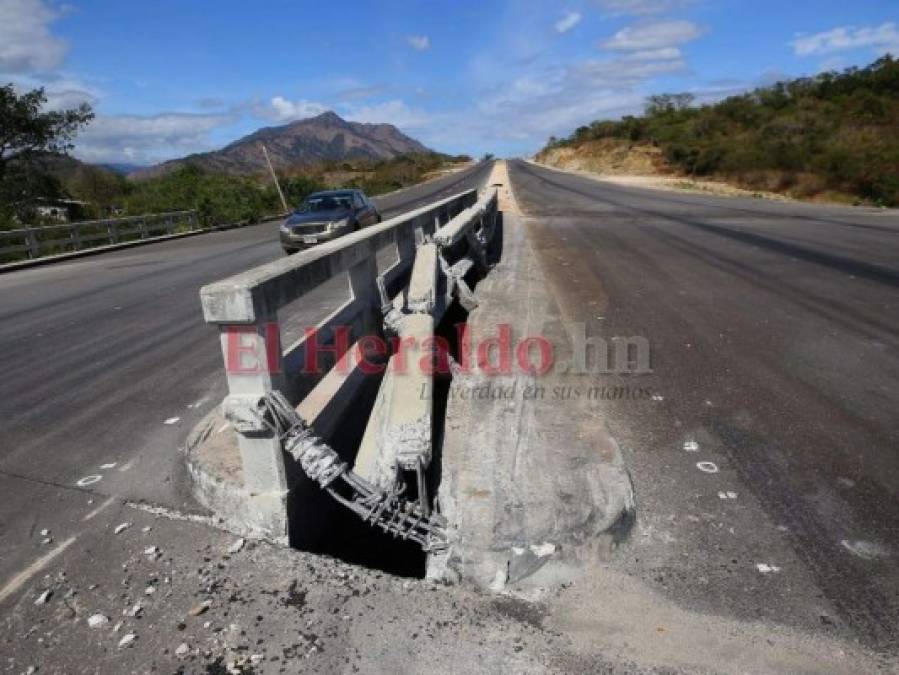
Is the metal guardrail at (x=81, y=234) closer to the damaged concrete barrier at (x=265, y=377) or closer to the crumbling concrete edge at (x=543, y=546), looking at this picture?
the damaged concrete barrier at (x=265, y=377)

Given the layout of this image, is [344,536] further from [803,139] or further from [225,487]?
[803,139]

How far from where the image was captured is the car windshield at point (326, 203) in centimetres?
1741

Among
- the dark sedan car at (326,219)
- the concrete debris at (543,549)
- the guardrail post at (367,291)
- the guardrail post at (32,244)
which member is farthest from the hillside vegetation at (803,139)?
the guardrail post at (32,244)

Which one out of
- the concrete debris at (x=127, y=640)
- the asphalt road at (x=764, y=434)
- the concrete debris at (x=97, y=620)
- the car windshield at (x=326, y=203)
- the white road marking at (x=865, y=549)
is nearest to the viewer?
the concrete debris at (x=127, y=640)

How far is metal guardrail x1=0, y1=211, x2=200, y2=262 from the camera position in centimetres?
1945

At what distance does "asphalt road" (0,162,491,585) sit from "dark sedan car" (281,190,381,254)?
4.14 m

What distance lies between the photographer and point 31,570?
3.10m

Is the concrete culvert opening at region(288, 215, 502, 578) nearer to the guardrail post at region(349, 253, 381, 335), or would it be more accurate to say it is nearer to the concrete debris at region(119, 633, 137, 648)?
the guardrail post at region(349, 253, 381, 335)

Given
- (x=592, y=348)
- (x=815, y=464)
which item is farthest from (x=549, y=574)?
(x=592, y=348)

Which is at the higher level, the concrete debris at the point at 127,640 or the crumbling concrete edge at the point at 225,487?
the crumbling concrete edge at the point at 225,487

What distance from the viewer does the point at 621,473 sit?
370 cm

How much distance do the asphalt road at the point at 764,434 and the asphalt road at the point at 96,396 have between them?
2.95 m

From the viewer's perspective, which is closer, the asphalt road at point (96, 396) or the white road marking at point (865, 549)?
the white road marking at point (865, 549)

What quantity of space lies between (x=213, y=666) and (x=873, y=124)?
188 ft
